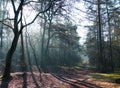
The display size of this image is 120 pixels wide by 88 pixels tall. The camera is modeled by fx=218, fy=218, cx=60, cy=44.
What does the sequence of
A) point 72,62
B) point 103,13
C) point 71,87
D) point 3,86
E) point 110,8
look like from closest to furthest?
point 3,86
point 71,87
point 103,13
point 110,8
point 72,62

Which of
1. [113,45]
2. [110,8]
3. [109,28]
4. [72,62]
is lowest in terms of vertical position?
[72,62]

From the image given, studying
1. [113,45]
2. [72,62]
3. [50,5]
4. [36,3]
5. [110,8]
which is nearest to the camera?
[50,5]

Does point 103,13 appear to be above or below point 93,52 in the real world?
above

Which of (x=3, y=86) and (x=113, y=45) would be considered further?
(x=113, y=45)

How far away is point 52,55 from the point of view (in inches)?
2248

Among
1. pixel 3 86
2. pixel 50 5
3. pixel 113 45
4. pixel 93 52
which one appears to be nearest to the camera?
pixel 3 86

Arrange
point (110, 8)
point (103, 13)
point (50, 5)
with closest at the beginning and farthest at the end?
1. point (50, 5)
2. point (103, 13)
3. point (110, 8)

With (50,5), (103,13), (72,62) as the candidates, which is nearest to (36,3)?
(50,5)

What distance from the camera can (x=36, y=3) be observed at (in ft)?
54.0

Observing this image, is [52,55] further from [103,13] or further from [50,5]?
[50,5]

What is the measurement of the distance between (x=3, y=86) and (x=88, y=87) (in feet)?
16.6

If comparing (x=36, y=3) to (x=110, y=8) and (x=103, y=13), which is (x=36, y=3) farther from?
(x=110, y=8)

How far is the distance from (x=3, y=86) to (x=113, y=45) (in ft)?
127

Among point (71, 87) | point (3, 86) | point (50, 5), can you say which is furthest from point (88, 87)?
point (50, 5)
